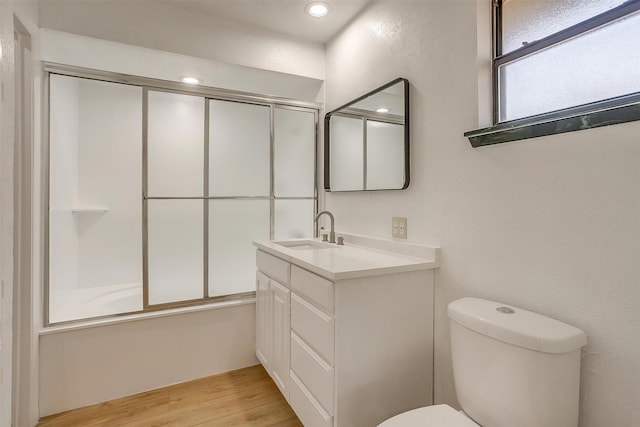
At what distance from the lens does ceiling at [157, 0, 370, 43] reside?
2023 mm

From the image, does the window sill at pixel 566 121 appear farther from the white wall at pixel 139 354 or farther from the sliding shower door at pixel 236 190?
the white wall at pixel 139 354

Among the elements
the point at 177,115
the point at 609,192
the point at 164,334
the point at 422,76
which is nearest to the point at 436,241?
the point at 609,192

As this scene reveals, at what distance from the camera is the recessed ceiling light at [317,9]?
2028mm

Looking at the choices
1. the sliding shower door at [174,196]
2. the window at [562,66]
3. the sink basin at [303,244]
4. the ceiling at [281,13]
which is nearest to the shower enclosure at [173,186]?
the sliding shower door at [174,196]

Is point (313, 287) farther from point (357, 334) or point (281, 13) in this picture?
point (281, 13)

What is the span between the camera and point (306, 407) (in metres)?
1.50

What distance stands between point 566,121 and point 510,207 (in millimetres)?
345

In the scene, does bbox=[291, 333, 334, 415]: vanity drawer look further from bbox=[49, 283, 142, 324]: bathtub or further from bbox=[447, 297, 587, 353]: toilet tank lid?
bbox=[49, 283, 142, 324]: bathtub

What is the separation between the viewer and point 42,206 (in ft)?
Result: 5.94

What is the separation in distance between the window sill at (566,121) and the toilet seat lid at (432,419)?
1.00 meters

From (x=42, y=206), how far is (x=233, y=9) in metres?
1.69

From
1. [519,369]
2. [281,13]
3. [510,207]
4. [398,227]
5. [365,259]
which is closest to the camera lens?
[519,369]

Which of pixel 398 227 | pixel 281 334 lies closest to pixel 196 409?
pixel 281 334

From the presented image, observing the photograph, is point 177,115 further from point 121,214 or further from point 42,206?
point 121,214
